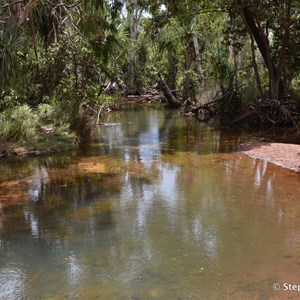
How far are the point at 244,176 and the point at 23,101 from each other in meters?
8.82

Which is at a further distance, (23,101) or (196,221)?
(23,101)

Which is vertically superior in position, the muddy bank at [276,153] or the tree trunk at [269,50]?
the tree trunk at [269,50]

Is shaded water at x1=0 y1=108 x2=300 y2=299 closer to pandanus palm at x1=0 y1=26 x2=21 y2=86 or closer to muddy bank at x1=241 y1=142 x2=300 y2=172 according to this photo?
muddy bank at x1=241 y1=142 x2=300 y2=172

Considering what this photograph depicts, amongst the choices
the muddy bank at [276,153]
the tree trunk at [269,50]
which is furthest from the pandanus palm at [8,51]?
the tree trunk at [269,50]

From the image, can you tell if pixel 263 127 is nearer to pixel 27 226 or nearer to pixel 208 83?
pixel 208 83

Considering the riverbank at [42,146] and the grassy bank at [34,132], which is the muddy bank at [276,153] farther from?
the grassy bank at [34,132]

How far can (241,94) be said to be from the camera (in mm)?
18172

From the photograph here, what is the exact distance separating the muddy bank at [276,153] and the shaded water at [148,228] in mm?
395

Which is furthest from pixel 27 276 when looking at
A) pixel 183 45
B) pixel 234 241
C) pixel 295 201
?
pixel 183 45

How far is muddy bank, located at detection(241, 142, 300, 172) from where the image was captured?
10.4 metres

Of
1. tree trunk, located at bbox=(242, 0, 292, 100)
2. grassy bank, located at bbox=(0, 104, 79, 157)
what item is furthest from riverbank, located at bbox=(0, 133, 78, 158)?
tree trunk, located at bbox=(242, 0, 292, 100)

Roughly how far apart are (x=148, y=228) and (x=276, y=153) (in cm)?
640

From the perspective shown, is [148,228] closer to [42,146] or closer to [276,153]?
[276,153]

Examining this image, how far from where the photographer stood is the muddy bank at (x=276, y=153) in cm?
1042
